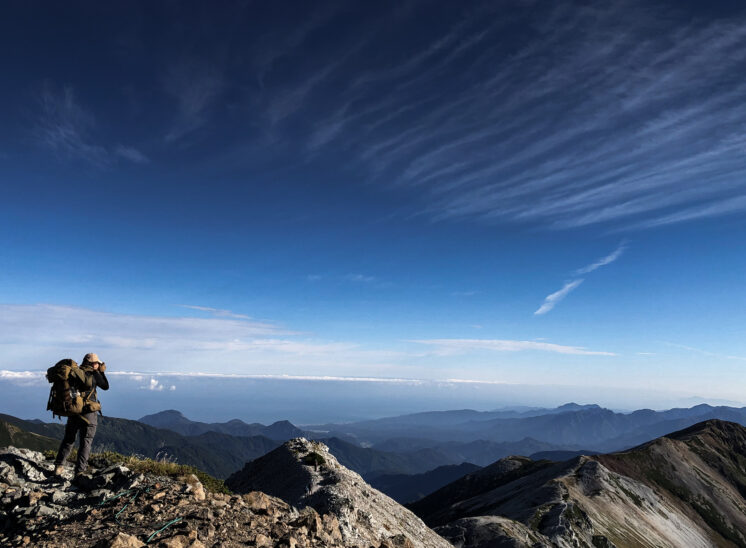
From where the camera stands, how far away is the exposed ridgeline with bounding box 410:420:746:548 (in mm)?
64750

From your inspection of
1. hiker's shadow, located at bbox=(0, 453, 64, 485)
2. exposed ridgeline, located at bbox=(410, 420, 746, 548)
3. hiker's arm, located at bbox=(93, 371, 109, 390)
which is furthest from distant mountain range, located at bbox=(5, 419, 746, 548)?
hiker's arm, located at bbox=(93, 371, 109, 390)

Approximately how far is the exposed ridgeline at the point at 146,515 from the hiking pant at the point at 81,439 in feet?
2.03

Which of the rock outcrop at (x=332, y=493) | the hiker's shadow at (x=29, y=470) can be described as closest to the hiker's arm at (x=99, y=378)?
the hiker's shadow at (x=29, y=470)

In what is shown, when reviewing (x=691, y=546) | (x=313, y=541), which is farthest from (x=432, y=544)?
(x=691, y=546)

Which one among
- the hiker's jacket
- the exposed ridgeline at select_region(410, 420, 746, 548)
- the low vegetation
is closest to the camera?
the low vegetation

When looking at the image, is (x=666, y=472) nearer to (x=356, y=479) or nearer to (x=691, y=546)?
(x=691, y=546)

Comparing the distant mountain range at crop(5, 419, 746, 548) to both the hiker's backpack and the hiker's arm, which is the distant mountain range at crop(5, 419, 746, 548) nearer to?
the hiker's backpack

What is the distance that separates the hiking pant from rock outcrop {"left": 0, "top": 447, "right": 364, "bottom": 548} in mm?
759

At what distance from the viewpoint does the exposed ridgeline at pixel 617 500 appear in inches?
2549

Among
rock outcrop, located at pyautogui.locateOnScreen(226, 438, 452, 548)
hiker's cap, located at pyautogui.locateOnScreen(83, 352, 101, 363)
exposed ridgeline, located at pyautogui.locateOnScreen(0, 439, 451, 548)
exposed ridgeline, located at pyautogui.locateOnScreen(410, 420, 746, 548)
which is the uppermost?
hiker's cap, located at pyautogui.locateOnScreen(83, 352, 101, 363)

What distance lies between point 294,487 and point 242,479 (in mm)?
7342

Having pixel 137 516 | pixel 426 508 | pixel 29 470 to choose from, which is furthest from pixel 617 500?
pixel 29 470

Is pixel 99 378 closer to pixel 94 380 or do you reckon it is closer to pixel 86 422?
pixel 94 380

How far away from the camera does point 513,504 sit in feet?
295
